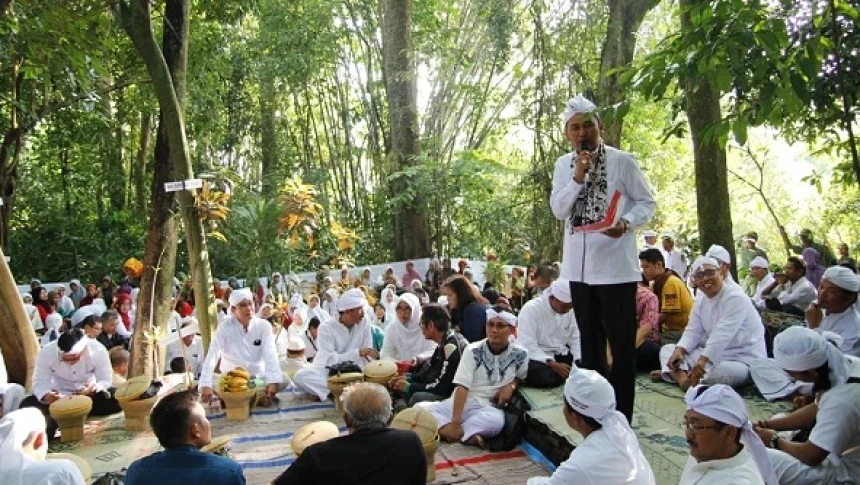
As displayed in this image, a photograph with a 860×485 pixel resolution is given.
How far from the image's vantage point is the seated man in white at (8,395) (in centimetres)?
550

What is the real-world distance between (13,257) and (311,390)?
45.6 ft

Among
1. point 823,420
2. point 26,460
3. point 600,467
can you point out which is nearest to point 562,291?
point 823,420

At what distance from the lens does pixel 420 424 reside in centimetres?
407

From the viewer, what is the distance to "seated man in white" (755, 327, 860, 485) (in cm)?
304

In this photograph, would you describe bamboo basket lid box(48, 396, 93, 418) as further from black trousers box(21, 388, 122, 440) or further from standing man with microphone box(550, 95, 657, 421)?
standing man with microphone box(550, 95, 657, 421)

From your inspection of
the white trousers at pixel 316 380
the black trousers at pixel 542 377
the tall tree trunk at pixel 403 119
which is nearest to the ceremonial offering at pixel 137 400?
the white trousers at pixel 316 380

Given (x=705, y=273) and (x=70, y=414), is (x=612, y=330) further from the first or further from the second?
(x=70, y=414)

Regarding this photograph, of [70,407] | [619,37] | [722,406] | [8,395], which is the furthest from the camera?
[619,37]

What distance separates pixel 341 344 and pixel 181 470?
3.92 m

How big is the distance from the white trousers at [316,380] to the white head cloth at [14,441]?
12.0 feet

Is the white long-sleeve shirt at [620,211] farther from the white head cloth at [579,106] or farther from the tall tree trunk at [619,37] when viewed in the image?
the tall tree trunk at [619,37]

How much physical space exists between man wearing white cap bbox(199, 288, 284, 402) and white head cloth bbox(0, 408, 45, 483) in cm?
350

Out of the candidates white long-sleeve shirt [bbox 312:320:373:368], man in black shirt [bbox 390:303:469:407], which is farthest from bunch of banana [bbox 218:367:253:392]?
man in black shirt [bbox 390:303:469:407]

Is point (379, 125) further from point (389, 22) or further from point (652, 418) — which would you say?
point (652, 418)
